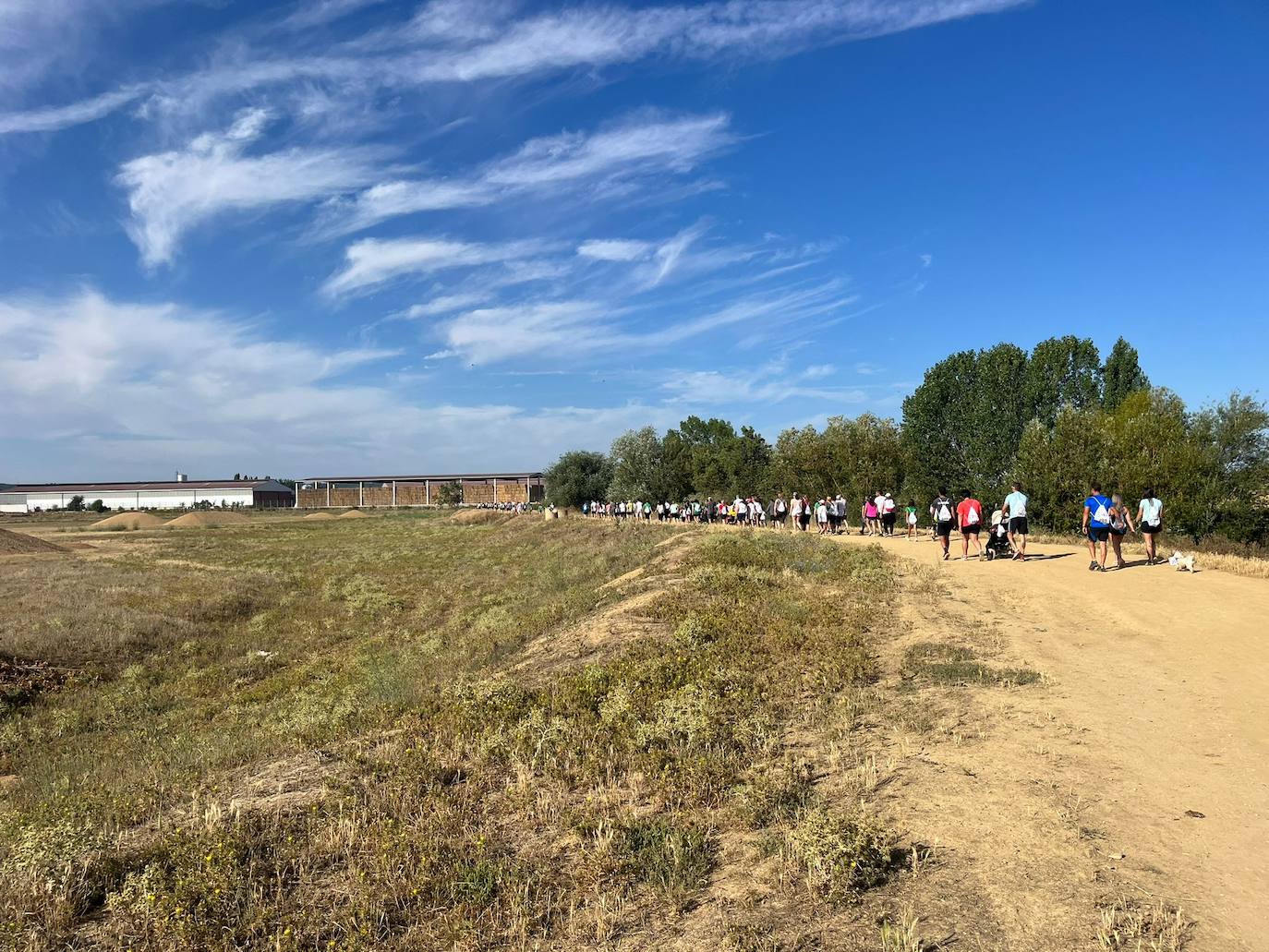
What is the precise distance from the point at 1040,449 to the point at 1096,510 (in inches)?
1017

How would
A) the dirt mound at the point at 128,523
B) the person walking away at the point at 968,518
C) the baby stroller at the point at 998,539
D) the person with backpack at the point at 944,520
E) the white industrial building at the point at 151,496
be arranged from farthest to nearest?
1. the white industrial building at the point at 151,496
2. the dirt mound at the point at 128,523
3. the person with backpack at the point at 944,520
4. the baby stroller at the point at 998,539
5. the person walking away at the point at 968,518

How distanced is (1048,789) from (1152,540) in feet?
45.7

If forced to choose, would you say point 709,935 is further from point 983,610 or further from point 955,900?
point 983,610

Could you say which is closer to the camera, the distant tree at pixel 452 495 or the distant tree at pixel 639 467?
the distant tree at pixel 639 467

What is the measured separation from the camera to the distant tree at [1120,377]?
53.9 m

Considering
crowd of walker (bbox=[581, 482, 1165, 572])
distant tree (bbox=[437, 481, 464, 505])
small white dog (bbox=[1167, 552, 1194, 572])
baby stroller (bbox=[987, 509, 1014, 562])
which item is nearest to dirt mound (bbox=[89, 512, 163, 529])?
distant tree (bbox=[437, 481, 464, 505])

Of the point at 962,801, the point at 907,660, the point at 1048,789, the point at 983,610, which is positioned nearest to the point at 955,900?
the point at 962,801

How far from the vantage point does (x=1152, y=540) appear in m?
17.2

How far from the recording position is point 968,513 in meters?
19.8

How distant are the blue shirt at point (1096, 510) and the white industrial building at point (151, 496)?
149 meters

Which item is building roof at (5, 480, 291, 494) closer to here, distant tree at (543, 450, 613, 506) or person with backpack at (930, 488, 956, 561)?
distant tree at (543, 450, 613, 506)

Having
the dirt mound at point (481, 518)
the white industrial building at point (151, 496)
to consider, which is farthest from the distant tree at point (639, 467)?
the white industrial building at point (151, 496)

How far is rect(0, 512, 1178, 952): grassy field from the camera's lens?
199 inches

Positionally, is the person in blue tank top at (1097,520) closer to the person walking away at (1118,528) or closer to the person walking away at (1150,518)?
the person walking away at (1118,528)
